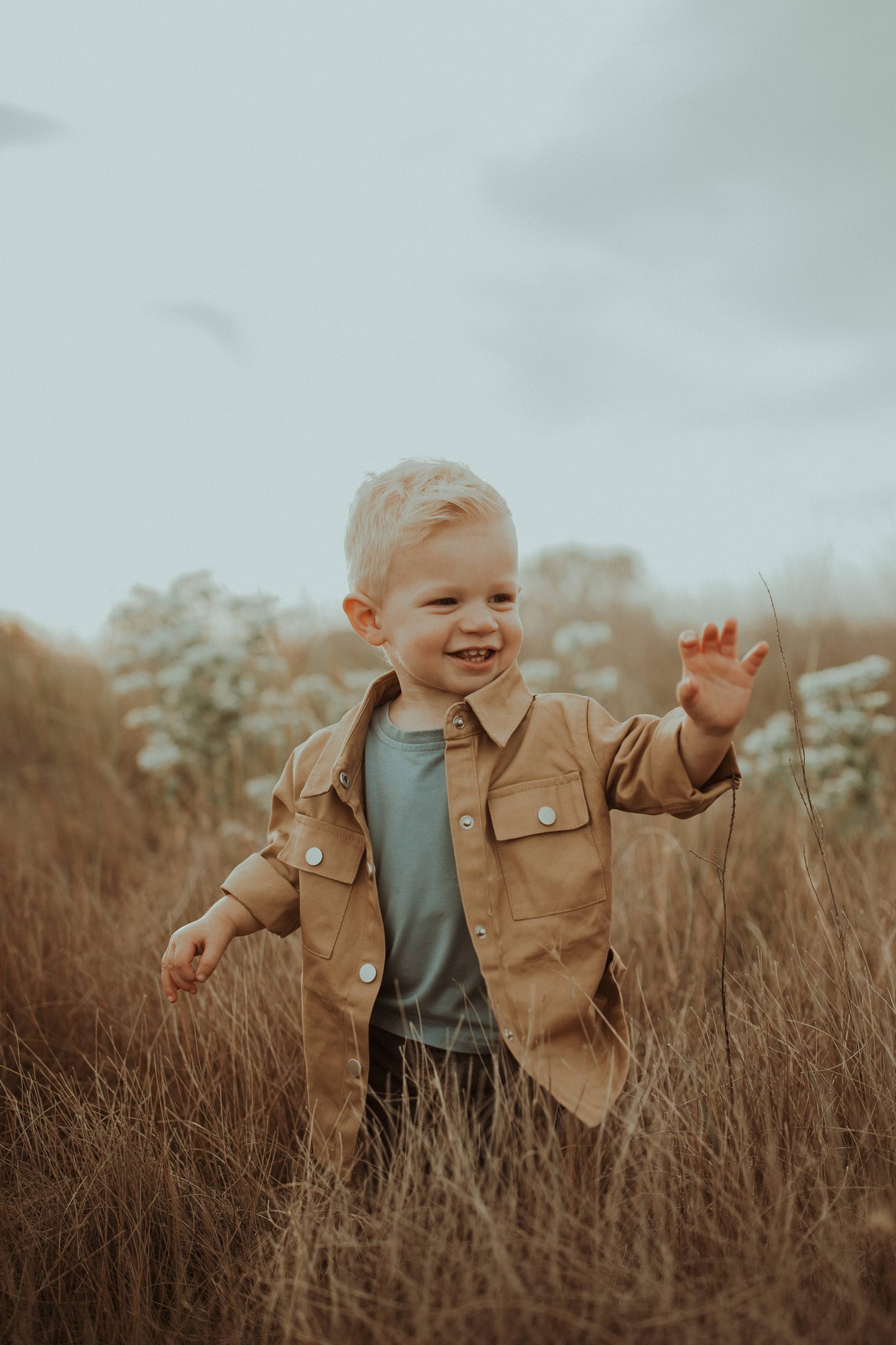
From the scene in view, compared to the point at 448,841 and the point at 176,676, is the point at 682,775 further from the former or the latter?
the point at 176,676

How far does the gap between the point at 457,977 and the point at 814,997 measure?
0.74 m

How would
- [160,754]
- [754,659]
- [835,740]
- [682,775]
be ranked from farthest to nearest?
1. [160,754]
2. [835,740]
3. [682,775]
4. [754,659]

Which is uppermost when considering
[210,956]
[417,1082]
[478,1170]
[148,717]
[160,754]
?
[148,717]

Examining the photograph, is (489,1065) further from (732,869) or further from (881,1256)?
(732,869)

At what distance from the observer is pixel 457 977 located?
1.95m

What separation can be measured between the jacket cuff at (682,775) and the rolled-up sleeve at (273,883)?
2.73 ft

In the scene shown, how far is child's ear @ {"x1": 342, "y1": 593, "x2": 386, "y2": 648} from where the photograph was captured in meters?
2.03

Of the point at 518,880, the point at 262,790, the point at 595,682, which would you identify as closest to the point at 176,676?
the point at 262,790

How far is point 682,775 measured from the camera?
1.68 metres

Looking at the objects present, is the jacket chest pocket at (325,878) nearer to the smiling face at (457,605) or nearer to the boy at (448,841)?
the boy at (448,841)

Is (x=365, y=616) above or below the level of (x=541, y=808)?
above

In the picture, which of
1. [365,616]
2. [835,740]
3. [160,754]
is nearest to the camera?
[365,616]

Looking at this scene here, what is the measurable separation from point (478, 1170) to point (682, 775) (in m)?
0.80

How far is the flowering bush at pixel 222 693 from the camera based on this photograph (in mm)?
4504
